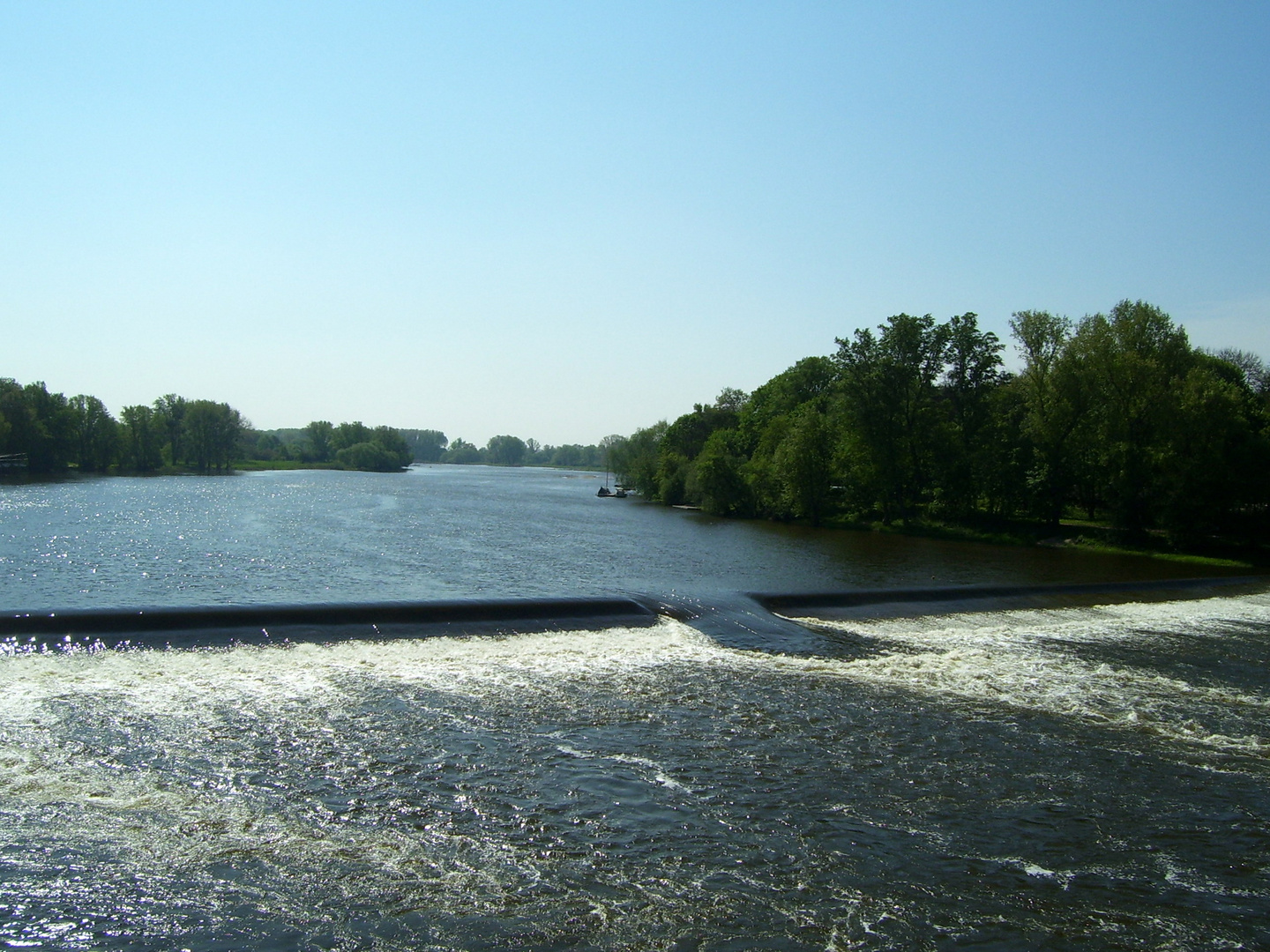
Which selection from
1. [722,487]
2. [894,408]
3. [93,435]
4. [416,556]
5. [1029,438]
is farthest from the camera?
[93,435]

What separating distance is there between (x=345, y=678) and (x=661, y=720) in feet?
17.1

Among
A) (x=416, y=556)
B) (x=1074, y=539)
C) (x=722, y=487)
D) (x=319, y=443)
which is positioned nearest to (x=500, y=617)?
(x=416, y=556)

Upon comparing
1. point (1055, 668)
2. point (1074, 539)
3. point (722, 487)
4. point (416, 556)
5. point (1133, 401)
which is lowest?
point (416, 556)

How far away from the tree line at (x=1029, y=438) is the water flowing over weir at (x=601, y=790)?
2657cm

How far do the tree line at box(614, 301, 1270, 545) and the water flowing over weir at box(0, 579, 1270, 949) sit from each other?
2657 centimetres

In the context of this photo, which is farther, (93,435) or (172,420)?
(172,420)

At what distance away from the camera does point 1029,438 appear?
46.8 m

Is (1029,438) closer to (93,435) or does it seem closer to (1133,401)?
(1133,401)

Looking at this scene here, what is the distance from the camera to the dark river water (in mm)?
6723

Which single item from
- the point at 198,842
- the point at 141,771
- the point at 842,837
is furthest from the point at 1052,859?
the point at 141,771

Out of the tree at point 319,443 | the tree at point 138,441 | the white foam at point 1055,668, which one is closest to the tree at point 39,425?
the tree at point 138,441

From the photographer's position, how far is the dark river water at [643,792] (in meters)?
6.72

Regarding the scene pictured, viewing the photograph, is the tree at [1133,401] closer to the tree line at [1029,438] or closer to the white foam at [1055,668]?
the tree line at [1029,438]

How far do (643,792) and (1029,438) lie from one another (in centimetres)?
4448
